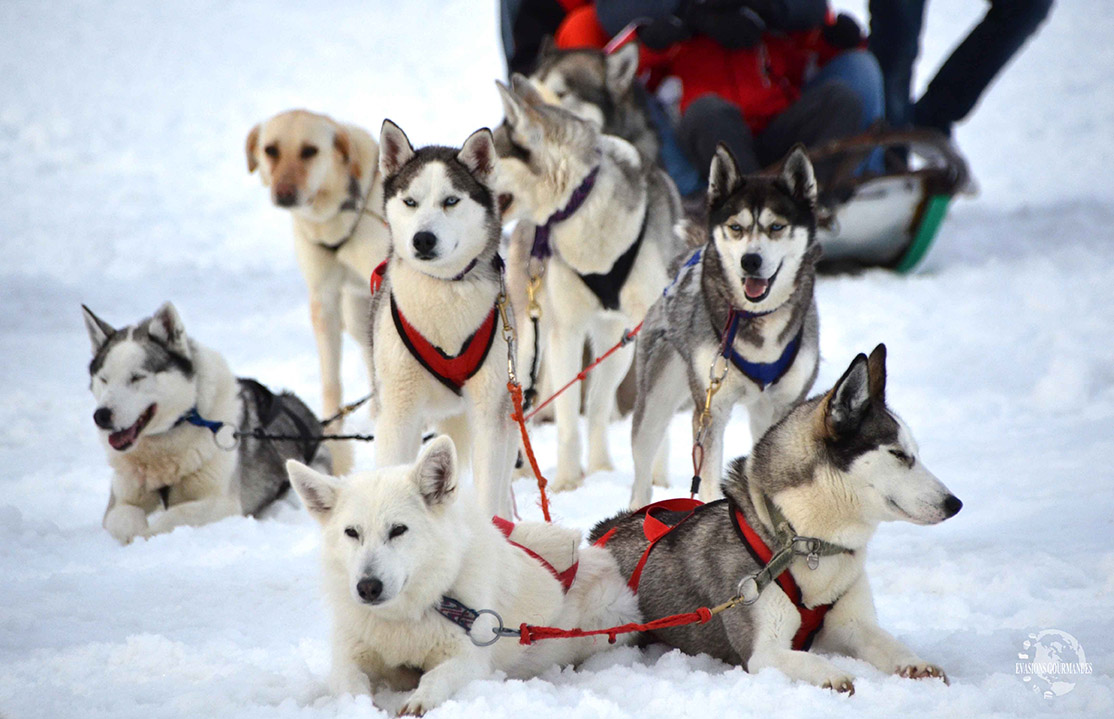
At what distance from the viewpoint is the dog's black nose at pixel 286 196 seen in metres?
5.23

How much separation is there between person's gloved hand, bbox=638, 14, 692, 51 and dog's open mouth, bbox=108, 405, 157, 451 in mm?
4947

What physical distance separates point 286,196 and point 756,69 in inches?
180

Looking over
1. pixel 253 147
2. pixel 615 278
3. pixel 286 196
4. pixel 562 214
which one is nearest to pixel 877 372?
pixel 615 278

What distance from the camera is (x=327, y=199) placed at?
5.37 metres

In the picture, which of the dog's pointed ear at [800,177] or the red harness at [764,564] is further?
the dog's pointed ear at [800,177]

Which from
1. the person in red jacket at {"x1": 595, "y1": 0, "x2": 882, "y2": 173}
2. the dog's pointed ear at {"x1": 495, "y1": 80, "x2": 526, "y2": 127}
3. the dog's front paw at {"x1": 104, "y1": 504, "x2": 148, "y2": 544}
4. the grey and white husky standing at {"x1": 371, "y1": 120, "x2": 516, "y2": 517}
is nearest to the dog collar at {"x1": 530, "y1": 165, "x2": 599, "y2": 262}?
the dog's pointed ear at {"x1": 495, "y1": 80, "x2": 526, "y2": 127}

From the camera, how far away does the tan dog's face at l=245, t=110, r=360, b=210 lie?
207 inches

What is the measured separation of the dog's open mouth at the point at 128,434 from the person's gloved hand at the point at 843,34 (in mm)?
→ 6571

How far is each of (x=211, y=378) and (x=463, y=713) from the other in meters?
2.64

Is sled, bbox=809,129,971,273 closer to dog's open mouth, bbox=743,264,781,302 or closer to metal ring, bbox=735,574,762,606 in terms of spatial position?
dog's open mouth, bbox=743,264,781,302

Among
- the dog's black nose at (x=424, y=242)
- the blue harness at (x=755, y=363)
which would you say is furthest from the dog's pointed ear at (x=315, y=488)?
the blue harness at (x=755, y=363)

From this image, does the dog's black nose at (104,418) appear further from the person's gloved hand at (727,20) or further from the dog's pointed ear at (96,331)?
the person's gloved hand at (727,20)

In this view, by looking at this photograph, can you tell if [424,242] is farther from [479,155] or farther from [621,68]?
[621,68]

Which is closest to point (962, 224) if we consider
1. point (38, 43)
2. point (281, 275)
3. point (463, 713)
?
point (281, 275)
